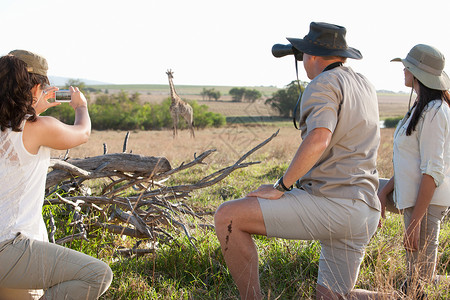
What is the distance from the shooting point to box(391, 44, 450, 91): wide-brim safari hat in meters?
2.79

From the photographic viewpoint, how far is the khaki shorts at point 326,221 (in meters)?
2.35

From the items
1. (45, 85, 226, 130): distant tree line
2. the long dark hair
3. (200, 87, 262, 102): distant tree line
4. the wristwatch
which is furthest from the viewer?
(45, 85, 226, 130): distant tree line

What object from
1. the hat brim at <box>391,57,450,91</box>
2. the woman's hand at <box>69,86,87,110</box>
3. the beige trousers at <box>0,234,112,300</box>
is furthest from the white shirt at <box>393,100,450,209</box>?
the woman's hand at <box>69,86,87,110</box>

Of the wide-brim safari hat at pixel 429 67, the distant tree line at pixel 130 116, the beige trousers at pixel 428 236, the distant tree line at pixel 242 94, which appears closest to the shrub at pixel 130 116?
the distant tree line at pixel 130 116

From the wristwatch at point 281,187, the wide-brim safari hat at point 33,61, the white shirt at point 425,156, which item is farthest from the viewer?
the white shirt at point 425,156

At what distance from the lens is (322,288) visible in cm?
251

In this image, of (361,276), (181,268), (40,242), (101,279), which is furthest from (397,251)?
(40,242)

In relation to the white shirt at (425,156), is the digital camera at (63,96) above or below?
above

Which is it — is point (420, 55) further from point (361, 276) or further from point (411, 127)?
point (361, 276)

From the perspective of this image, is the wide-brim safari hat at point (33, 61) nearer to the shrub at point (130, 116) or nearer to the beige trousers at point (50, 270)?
the beige trousers at point (50, 270)

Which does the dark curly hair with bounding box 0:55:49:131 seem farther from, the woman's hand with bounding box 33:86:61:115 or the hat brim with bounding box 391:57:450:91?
the hat brim with bounding box 391:57:450:91

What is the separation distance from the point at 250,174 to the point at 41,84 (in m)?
6.35

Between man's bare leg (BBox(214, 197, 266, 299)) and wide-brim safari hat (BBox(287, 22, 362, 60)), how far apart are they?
951 millimetres

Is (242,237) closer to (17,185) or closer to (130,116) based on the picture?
(17,185)
